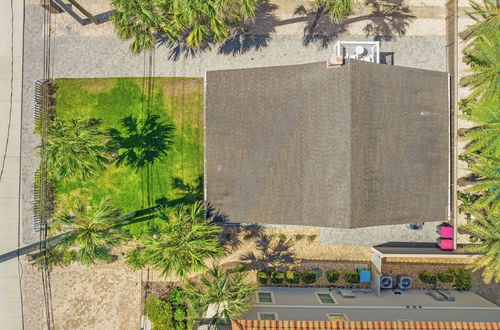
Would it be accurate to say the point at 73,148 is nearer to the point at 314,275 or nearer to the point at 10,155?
the point at 10,155

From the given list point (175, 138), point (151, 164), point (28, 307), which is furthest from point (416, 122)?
point (28, 307)

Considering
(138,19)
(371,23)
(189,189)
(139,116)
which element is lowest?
(189,189)

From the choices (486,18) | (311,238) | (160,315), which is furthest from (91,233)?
(486,18)

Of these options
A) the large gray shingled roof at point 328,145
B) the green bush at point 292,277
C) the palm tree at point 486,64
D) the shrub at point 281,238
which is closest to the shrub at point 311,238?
the shrub at point 281,238

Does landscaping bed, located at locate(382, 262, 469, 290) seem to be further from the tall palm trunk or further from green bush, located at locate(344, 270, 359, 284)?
the tall palm trunk

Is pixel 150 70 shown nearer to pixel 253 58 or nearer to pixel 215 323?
pixel 253 58
